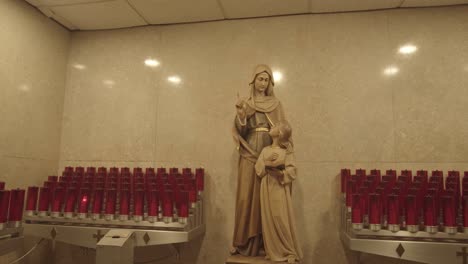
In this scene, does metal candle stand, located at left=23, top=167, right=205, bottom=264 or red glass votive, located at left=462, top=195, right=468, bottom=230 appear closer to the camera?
red glass votive, located at left=462, top=195, right=468, bottom=230

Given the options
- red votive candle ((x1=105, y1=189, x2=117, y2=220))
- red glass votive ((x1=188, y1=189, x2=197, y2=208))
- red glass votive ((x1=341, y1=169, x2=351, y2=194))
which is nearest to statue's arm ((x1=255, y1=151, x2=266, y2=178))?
red glass votive ((x1=188, y1=189, x2=197, y2=208))

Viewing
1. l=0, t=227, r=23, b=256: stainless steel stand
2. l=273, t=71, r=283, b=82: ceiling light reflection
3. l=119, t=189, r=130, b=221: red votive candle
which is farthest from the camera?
l=273, t=71, r=283, b=82: ceiling light reflection

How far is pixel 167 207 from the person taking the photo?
11.0 feet

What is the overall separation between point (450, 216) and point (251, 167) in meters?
Result: 1.72

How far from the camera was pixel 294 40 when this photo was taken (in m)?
4.27

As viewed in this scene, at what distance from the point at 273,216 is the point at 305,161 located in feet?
4.02

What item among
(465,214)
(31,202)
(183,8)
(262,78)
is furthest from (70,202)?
(465,214)

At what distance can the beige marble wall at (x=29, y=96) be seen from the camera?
3848 mm

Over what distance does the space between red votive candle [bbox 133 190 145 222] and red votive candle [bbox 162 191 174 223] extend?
0.23 metres

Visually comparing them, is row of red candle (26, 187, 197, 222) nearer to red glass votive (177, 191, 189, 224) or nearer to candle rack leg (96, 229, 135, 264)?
red glass votive (177, 191, 189, 224)

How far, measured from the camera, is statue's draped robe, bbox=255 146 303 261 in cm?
292

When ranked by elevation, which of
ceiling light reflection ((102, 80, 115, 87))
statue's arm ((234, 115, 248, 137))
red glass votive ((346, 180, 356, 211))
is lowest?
red glass votive ((346, 180, 356, 211))

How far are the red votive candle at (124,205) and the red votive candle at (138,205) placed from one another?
0.07 metres

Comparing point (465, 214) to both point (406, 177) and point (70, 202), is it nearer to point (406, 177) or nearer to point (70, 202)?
point (406, 177)
